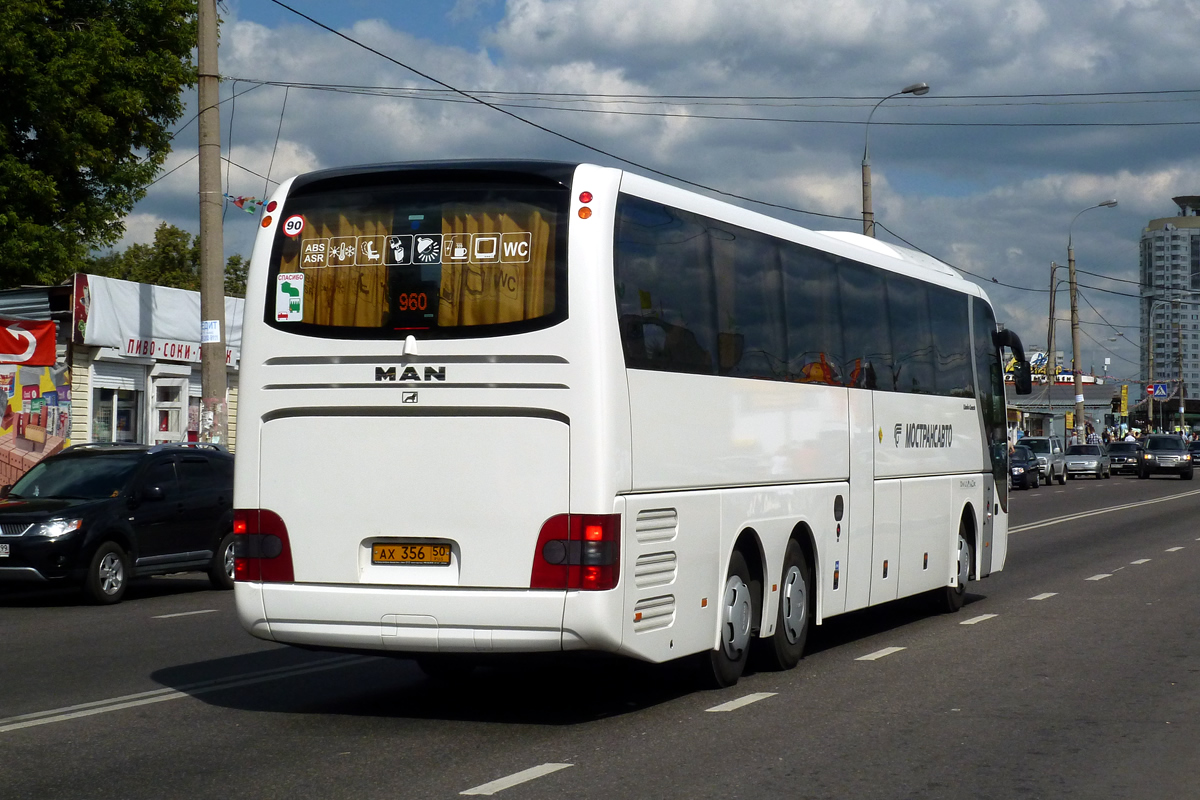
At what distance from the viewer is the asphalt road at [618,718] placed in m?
7.12

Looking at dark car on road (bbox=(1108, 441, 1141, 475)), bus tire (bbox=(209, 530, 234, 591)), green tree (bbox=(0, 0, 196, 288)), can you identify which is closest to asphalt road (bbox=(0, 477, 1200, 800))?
bus tire (bbox=(209, 530, 234, 591))

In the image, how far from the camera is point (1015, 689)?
9930mm

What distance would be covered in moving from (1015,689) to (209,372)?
14.0 m

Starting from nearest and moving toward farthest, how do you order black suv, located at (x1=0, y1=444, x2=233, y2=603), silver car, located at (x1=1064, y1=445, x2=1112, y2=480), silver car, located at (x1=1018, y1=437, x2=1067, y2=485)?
black suv, located at (x1=0, y1=444, x2=233, y2=603) < silver car, located at (x1=1018, y1=437, x2=1067, y2=485) < silver car, located at (x1=1064, y1=445, x2=1112, y2=480)

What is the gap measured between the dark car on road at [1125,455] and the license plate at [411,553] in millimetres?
60223

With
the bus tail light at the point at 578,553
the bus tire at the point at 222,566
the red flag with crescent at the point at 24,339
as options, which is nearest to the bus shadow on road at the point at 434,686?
the bus tail light at the point at 578,553

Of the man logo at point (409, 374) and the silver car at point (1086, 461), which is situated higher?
the man logo at point (409, 374)

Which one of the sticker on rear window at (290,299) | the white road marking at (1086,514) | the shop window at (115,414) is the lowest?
the white road marking at (1086,514)

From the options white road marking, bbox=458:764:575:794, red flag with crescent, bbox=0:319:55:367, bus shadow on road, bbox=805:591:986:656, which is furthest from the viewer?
red flag with crescent, bbox=0:319:55:367

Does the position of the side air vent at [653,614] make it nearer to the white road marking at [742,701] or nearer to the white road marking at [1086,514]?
the white road marking at [742,701]

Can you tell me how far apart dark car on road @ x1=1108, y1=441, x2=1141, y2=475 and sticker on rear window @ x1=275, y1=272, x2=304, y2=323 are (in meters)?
60.2

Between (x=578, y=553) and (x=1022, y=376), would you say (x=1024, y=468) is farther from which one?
(x=578, y=553)

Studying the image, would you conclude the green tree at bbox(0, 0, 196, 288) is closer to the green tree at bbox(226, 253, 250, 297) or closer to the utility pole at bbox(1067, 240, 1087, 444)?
the green tree at bbox(226, 253, 250, 297)

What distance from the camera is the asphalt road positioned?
7.12 metres
